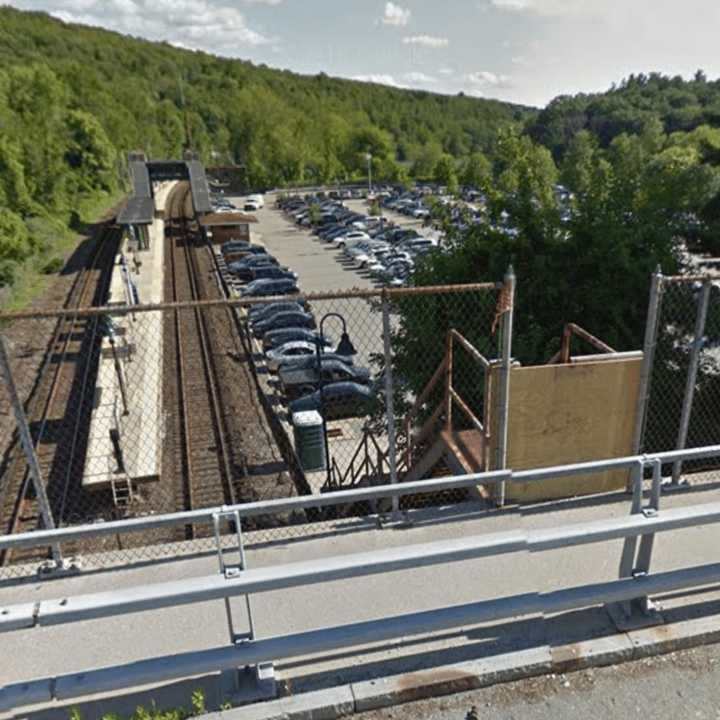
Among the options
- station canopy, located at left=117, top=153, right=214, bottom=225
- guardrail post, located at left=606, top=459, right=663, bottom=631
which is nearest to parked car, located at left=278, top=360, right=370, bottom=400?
guardrail post, located at left=606, top=459, right=663, bottom=631

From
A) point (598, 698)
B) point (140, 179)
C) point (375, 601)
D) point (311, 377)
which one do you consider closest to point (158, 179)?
point (140, 179)

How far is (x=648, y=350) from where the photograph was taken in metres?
4.47

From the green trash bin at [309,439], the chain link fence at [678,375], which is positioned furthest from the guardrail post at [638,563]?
the green trash bin at [309,439]

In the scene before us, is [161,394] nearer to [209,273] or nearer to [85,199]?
[209,273]

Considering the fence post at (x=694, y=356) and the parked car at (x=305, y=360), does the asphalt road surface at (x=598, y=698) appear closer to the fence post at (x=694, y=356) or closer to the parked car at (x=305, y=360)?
the fence post at (x=694, y=356)

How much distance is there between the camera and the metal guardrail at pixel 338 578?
2770mm

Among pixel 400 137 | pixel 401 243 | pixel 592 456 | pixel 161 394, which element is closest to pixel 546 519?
pixel 592 456

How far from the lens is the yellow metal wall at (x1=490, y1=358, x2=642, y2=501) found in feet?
15.2

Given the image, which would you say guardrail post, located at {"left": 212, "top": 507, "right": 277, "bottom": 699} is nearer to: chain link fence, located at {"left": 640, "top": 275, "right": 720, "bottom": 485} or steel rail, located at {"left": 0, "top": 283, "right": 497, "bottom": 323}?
steel rail, located at {"left": 0, "top": 283, "right": 497, "bottom": 323}

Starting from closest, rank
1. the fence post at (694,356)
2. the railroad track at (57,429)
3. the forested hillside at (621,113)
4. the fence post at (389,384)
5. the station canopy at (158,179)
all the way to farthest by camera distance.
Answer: the fence post at (389,384) < the fence post at (694,356) < the railroad track at (57,429) < the station canopy at (158,179) < the forested hillside at (621,113)

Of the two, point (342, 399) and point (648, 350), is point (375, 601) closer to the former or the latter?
point (648, 350)

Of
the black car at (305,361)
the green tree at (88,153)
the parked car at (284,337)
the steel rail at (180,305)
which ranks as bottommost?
the parked car at (284,337)

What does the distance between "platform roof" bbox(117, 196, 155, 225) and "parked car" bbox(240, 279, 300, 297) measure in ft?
32.9

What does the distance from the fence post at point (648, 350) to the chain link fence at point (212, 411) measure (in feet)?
3.69
